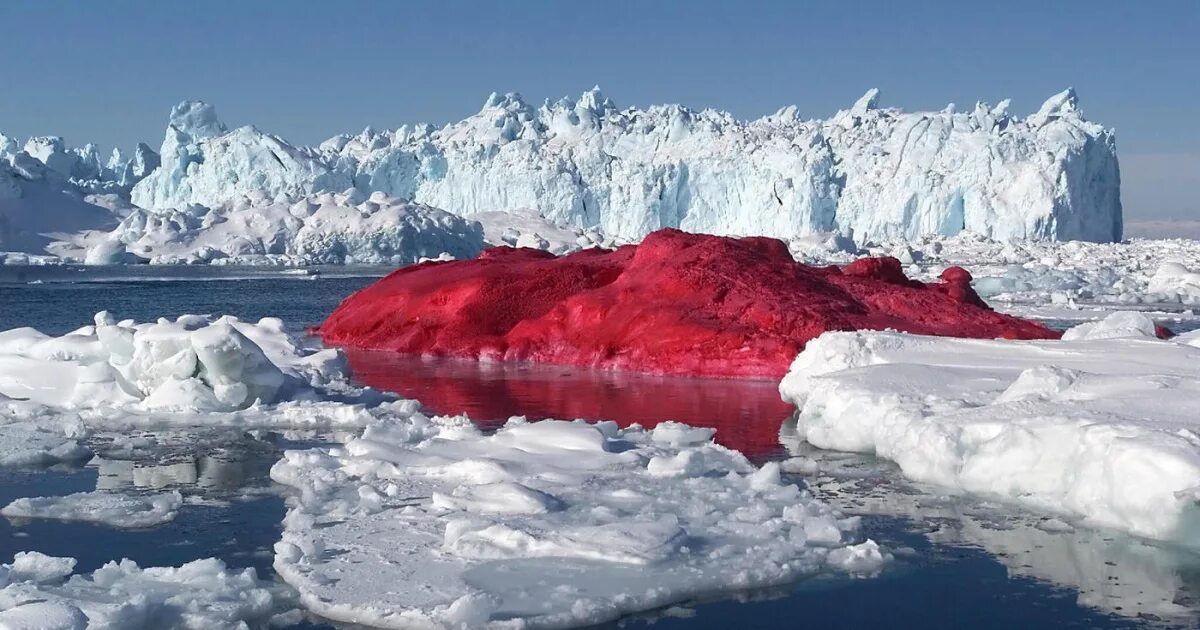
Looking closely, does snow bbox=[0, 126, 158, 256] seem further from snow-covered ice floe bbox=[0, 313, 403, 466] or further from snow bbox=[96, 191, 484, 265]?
snow-covered ice floe bbox=[0, 313, 403, 466]

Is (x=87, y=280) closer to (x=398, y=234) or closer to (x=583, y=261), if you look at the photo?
(x=398, y=234)

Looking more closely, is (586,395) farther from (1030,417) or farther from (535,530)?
(535,530)

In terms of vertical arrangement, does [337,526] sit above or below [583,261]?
below

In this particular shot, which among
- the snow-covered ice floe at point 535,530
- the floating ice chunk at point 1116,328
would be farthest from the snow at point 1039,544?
the floating ice chunk at point 1116,328

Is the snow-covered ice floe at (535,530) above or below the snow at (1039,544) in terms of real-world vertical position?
above

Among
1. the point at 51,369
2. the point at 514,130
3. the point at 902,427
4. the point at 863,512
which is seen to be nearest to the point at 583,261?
the point at 51,369

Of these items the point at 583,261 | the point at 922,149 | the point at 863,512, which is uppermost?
the point at 922,149

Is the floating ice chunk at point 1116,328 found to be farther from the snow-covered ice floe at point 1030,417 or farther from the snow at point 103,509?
the snow at point 103,509

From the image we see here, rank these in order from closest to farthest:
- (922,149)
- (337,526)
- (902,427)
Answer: (337,526) < (902,427) < (922,149)
